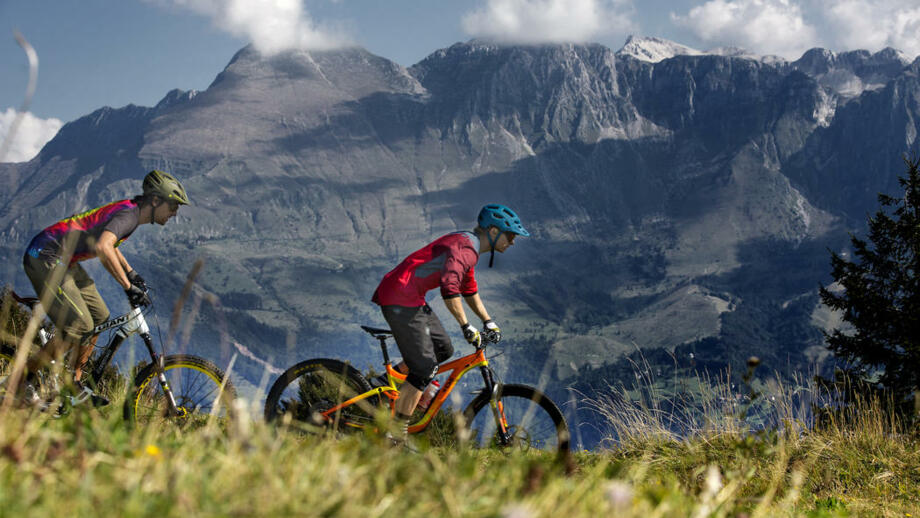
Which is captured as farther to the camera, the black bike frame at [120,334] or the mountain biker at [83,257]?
the black bike frame at [120,334]

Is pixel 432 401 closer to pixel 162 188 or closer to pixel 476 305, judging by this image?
pixel 476 305

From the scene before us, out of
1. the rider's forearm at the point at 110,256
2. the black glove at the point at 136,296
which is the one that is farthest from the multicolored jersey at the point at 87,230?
the black glove at the point at 136,296

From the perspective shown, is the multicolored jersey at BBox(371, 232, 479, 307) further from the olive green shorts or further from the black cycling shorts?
the olive green shorts

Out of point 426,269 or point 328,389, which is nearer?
point 426,269

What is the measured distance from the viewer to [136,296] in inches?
254

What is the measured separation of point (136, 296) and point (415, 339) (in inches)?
109

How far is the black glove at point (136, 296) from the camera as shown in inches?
252

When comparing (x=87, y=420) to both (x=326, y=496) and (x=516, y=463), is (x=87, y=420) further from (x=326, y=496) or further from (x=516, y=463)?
(x=516, y=463)

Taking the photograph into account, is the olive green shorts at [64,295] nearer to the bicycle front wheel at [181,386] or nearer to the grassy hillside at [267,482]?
the bicycle front wheel at [181,386]

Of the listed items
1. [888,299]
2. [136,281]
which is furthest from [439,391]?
[888,299]

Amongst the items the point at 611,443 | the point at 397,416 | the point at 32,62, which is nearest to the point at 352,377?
the point at 397,416

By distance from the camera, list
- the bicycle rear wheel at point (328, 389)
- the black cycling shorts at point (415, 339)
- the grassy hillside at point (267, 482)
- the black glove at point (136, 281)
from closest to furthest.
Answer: the grassy hillside at point (267, 482) < the black cycling shorts at point (415, 339) < the bicycle rear wheel at point (328, 389) < the black glove at point (136, 281)

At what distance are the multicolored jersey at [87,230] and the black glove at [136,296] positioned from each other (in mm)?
467

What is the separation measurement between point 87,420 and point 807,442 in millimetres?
7361
